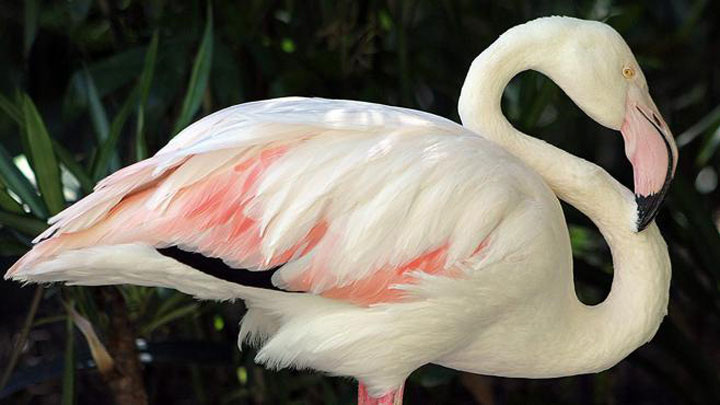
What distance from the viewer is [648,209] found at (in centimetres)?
211

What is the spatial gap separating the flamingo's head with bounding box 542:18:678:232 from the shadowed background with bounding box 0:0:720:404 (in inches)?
16.9

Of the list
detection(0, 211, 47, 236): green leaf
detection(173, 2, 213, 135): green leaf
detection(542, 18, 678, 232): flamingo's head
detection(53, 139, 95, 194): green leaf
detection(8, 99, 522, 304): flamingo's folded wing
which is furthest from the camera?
detection(173, 2, 213, 135): green leaf

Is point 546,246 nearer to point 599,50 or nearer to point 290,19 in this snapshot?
point 599,50

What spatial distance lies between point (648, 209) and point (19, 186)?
112 centimetres

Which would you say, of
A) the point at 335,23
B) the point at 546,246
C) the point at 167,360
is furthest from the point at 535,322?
the point at 335,23

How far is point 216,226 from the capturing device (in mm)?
1960

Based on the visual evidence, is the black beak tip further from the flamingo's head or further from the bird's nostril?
the bird's nostril

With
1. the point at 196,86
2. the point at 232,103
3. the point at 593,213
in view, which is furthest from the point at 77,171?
the point at 593,213

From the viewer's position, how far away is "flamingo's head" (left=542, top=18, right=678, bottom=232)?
209 centimetres

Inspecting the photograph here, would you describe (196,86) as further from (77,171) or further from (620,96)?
(620,96)

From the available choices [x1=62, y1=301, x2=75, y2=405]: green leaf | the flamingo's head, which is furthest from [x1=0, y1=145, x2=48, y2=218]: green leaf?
the flamingo's head

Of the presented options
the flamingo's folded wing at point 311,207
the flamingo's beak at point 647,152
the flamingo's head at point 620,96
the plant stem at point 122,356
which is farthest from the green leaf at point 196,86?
the flamingo's beak at point 647,152

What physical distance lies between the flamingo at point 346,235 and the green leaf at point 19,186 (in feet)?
1.17

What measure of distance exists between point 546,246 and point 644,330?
26 cm
